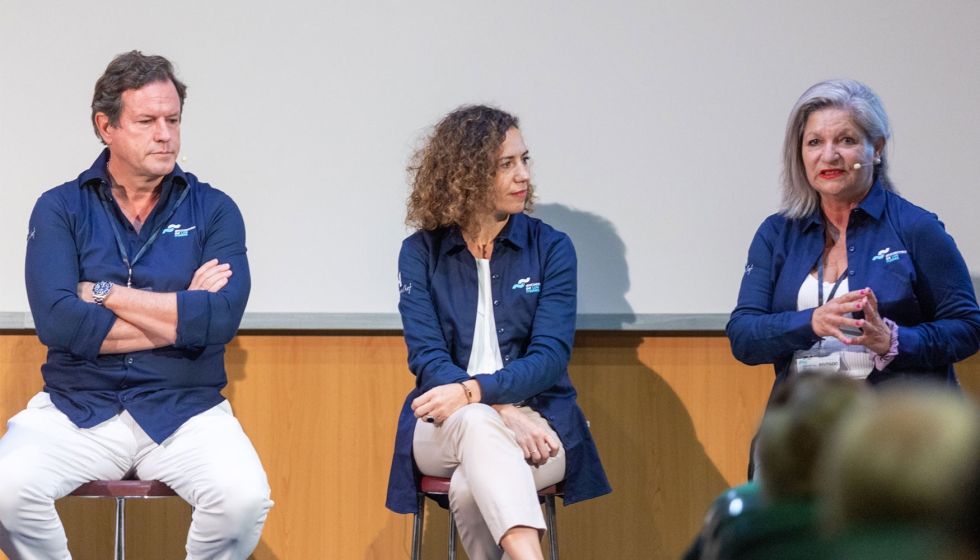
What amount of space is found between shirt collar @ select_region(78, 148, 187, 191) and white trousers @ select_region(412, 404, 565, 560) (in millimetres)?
944

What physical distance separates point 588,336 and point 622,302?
0.52 ft

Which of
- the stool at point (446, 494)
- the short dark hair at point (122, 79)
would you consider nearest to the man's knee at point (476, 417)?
the stool at point (446, 494)

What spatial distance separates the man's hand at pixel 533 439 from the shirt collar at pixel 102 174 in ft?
3.67

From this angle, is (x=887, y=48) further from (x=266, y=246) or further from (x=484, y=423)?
(x=266, y=246)

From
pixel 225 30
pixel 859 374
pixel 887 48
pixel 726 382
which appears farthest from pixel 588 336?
pixel 225 30

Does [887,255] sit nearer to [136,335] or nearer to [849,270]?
A: [849,270]

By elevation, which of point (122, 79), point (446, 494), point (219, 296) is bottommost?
point (446, 494)

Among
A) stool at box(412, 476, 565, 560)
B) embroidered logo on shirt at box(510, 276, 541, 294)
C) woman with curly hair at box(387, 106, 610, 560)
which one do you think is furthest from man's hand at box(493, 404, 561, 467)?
embroidered logo on shirt at box(510, 276, 541, 294)

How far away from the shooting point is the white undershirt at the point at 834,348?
2.27 meters

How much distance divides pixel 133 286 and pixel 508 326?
3.25 feet

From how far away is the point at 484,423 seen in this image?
87.7 inches

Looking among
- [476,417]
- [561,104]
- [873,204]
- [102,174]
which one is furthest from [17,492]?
[873,204]

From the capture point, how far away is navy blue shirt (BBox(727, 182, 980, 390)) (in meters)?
2.21

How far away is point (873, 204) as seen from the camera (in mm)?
2375
